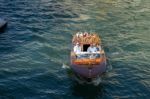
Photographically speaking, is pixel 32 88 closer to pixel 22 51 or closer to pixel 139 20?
pixel 22 51

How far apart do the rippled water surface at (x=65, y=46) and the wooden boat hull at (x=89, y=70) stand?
54.8 inches

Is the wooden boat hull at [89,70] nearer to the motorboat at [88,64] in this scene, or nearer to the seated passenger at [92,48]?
the motorboat at [88,64]

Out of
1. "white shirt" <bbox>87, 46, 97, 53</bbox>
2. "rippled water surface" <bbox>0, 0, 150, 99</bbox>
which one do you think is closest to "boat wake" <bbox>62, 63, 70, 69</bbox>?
"rippled water surface" <bbox>0, 0, 150, 99</bbox>

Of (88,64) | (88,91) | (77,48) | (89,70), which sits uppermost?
(77,48)

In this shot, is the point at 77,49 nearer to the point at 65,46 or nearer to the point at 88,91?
the point at 88,91

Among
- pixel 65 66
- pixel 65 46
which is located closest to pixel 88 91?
pixel 65 66

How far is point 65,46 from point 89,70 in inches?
440

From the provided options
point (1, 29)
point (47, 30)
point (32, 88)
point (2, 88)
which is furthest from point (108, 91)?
point (1, 29)

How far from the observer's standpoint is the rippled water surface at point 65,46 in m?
41.7

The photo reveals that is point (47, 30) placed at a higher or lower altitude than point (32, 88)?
higher

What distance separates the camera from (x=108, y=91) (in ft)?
136

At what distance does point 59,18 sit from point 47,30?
5.96 meters

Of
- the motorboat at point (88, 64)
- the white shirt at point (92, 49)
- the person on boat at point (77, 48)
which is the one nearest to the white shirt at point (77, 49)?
the person on boat at point (77, 48)

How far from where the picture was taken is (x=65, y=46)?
5181cm
